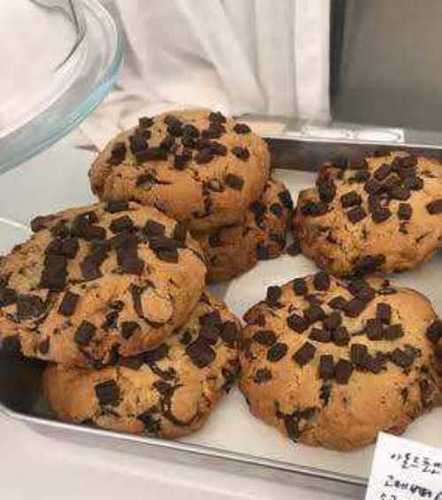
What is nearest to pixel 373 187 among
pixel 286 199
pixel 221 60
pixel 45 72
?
pixel 286 199

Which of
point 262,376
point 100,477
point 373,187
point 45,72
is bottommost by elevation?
point 100,477

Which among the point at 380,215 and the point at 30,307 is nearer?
the point at 30,307

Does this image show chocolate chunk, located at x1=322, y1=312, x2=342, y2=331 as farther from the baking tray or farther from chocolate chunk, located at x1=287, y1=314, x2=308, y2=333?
the baking tray

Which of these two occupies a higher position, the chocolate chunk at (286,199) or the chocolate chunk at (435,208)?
the chocolate chunk at (435,208)

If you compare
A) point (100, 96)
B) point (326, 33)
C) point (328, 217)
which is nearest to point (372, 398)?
point (328, 217)

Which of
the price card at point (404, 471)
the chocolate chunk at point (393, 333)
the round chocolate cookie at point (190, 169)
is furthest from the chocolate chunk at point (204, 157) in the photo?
the price card at point (404, 471)

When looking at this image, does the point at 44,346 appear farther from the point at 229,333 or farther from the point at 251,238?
the point at 251,238

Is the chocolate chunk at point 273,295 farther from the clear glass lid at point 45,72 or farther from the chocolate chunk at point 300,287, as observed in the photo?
the clear glass lid at point 45,72
